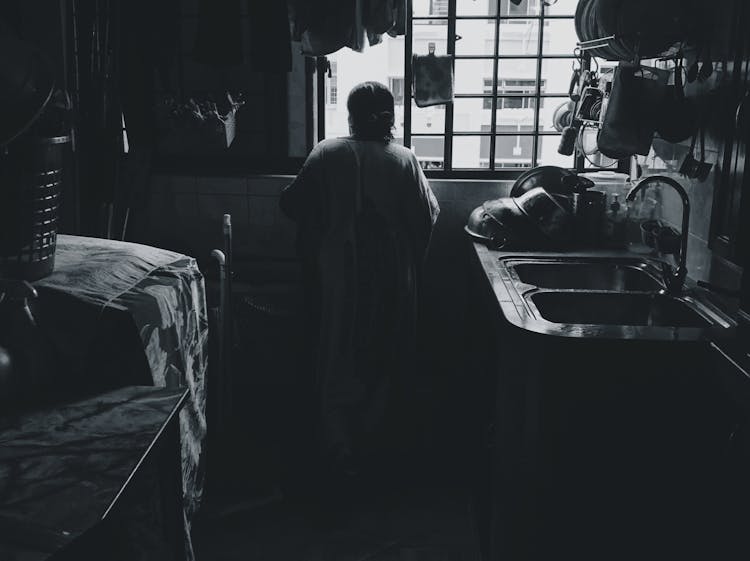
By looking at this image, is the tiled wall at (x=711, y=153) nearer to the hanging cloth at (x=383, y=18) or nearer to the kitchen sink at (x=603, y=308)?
the kitchen sink at (x=603, y=308)

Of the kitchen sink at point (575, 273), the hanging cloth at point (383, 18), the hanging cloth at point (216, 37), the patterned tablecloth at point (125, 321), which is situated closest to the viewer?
the patterned tablecloth at point (125, 321)

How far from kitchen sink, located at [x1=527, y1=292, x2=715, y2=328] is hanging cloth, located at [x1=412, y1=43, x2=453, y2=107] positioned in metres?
1.54

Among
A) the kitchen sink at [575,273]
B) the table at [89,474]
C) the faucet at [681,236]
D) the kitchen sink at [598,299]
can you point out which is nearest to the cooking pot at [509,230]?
the kitchen sink at [598,299]

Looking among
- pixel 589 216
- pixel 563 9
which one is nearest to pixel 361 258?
pixel 589 216

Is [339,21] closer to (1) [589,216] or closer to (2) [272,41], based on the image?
(2) [272,41]

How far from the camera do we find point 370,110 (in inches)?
142

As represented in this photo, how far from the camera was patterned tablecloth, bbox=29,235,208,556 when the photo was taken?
6.27 ft

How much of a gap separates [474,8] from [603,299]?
2.06 m

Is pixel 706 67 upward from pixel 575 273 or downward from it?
upward

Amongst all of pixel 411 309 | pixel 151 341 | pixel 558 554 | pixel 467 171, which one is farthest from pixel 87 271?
pixel 467 171

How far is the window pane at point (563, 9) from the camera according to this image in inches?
169

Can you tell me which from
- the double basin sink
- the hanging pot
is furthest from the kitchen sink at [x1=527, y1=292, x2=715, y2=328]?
the hanging pot

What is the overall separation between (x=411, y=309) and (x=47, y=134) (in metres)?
1.97

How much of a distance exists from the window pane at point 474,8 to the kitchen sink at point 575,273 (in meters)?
1.63
